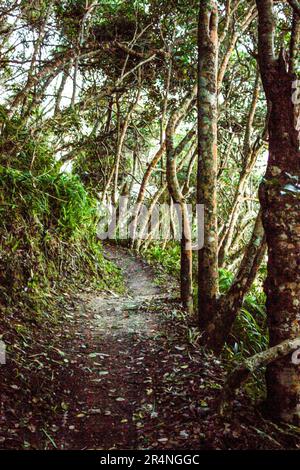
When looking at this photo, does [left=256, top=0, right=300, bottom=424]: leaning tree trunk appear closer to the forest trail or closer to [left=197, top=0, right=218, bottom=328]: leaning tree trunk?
the forest trail

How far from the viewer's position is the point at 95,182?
17.1m

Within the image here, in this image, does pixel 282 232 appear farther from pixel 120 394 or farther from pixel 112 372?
pixel 112 372

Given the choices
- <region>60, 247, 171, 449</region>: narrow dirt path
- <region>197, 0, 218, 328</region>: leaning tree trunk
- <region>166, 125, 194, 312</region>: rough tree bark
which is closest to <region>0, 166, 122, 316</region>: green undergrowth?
<region>60, 247, 171, 449</region>: narrow dirt path

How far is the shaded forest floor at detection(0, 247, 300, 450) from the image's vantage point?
3293 millimetres

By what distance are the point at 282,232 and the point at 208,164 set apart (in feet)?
7.91

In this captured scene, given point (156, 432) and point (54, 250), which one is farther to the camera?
point (54, 250)

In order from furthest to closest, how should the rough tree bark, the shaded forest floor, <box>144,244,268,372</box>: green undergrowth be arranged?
the rough tree bark
<box>144,244,268,372</box>: green undergrowth
the shaded forest floor

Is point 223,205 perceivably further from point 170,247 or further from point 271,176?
point 271,176

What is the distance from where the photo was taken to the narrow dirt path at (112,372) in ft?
11.5

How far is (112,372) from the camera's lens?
4.70 meters

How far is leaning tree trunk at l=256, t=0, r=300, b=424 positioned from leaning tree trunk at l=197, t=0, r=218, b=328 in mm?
2031

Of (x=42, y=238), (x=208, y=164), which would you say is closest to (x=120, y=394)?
(x=208, y=164)
